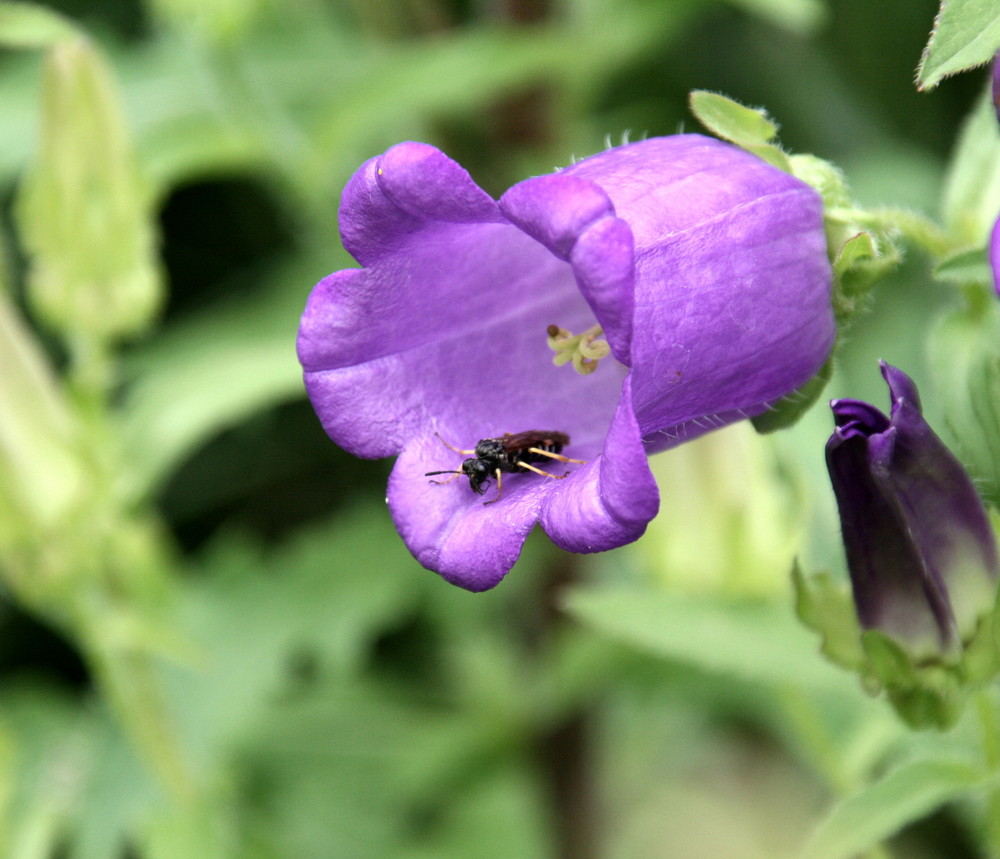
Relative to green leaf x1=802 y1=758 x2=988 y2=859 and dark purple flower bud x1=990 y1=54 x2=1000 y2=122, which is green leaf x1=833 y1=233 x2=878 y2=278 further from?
green leaf x1=802 y1=758 x2=988 y2=859

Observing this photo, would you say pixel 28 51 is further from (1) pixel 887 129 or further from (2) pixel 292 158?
(1) pixel 887 129

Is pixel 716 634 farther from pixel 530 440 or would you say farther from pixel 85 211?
pixel 85 211

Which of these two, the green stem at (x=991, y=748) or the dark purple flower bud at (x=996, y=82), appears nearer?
the dark purple flower bud at (x=996, y=82)

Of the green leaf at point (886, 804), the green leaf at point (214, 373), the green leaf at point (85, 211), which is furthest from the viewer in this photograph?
the green leaf at point (214, 373)

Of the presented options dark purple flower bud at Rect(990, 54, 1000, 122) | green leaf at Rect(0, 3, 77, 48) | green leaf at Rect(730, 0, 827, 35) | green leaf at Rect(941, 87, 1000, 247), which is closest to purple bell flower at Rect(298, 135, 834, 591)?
dark purple flower bud at Rect(990, 54, 1000, 122)

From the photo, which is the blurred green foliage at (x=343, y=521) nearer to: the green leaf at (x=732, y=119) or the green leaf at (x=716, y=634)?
the green leaf at (x=716, y=634)

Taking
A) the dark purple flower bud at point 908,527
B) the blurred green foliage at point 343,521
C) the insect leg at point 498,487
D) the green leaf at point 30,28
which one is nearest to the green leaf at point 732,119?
the dark purple flower bud at point 908,527

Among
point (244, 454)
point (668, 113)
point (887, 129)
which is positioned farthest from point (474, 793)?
point (887, 129)

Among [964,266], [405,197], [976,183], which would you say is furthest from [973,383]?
[405,197]
